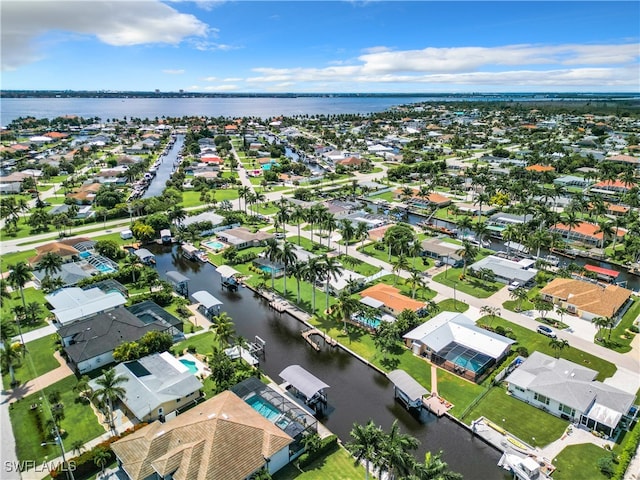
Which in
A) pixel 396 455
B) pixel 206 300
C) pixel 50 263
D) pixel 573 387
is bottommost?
pixel 206 300

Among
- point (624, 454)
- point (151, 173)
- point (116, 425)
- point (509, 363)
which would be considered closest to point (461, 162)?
point (151, 173)

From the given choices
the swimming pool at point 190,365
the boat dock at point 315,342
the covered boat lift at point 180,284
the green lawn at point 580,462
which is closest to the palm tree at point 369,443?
the green lawn at point 580,462

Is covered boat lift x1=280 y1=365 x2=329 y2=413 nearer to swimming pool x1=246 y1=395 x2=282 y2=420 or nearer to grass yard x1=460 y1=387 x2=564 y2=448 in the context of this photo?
swimming pool x1=246 y1=395 x2=282 y2=420

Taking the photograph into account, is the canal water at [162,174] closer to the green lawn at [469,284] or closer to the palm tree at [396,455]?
the green lawn at [469,284]

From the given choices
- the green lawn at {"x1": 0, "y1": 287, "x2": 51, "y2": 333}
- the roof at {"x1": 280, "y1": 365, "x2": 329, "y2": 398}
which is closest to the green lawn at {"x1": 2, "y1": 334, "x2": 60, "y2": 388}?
the green lawn at {"x1": 0, "y1": 287, "x2": 51, "y2": 333}

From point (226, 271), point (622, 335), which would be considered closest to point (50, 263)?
point (226, 271)

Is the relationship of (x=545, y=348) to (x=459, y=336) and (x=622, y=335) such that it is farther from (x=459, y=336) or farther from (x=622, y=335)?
(x=622, y=335)
